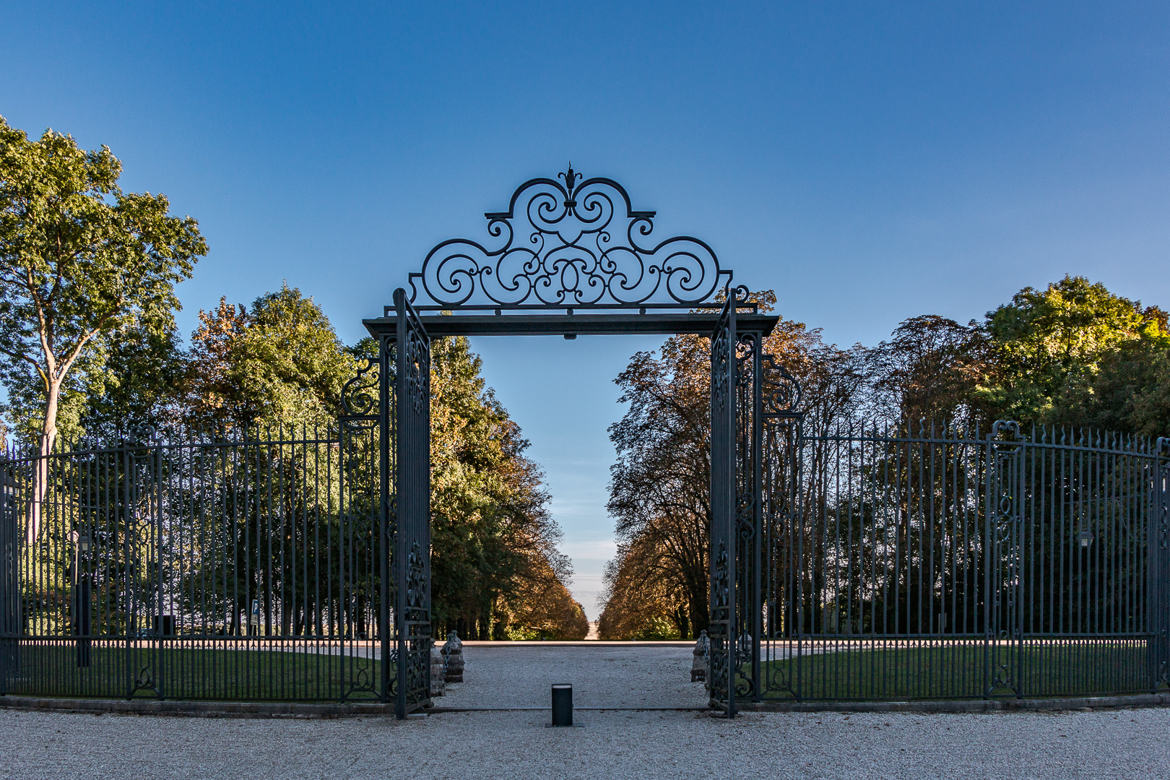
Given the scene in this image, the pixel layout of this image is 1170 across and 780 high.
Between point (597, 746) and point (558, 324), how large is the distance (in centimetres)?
416

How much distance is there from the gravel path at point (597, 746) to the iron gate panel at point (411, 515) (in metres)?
0.57

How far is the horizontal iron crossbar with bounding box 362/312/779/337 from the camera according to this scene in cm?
959

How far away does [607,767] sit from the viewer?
6.93 metres

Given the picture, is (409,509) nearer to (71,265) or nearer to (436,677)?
(436,677)

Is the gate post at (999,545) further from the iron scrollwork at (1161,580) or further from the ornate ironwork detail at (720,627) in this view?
the ornate ironwork detail at (720,627)

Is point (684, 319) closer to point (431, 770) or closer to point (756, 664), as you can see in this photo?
point (756, 664)

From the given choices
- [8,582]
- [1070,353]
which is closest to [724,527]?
[8,582]

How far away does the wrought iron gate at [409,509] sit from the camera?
8727 mm

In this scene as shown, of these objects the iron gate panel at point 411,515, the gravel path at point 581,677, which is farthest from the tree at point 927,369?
the iron gate panel at point 411,515

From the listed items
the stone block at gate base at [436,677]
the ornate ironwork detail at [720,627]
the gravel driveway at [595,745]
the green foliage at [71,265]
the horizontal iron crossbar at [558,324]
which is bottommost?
the stone block at gate base at [436,677]

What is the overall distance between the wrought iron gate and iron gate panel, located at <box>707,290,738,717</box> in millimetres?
2902

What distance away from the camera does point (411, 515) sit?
916cm


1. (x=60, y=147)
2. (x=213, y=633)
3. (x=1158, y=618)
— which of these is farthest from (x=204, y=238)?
(x=1158, y=618)

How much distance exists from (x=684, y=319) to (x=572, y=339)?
1.25 meters
